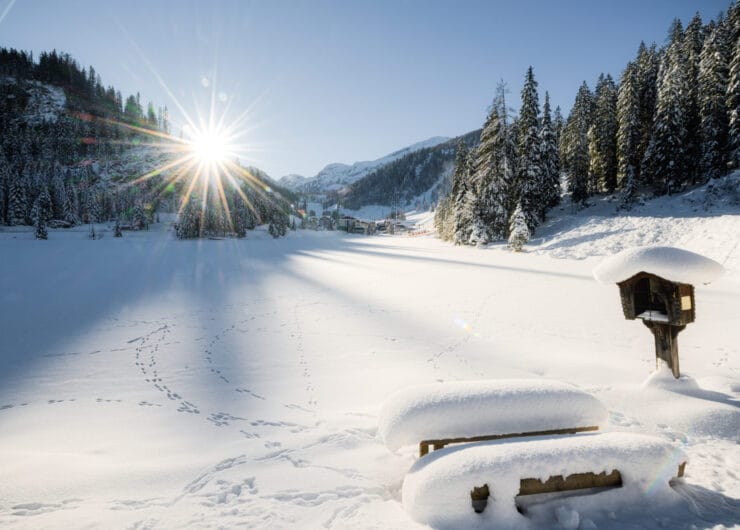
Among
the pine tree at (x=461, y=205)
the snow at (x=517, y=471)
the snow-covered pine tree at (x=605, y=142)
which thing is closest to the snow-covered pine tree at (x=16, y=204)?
the pine tree at (x=461, y=205)

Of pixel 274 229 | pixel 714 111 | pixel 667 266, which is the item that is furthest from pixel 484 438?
pixel 274 229

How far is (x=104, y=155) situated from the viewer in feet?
440

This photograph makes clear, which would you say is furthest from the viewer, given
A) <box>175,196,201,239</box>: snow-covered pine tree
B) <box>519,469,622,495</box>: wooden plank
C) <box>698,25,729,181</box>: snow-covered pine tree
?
<box>175,196,201,239</box>: snow-covered pine tree

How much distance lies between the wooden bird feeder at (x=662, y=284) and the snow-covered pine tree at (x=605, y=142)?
4367 centimetres

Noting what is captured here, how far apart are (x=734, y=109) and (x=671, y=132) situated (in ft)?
15.4

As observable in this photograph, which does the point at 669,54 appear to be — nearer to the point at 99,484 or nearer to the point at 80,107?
the point at 99,484

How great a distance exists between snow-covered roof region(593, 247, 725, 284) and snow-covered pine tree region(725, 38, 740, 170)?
35963 millimetres

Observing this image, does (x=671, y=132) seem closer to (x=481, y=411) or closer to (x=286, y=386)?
(x=481, y=411)

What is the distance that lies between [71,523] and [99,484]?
0.64 metres

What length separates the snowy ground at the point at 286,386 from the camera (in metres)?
3.30

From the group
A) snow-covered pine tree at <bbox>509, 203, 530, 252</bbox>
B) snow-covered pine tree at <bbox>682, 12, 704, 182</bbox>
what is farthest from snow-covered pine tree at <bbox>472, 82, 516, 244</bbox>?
snow-covered pine tree at <bbox>682, 12, 704, 182</bbox>

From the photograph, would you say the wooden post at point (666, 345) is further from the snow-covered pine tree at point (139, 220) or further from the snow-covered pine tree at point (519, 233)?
the snow-covered pine tree at point (139, 220)

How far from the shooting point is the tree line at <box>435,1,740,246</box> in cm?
3133

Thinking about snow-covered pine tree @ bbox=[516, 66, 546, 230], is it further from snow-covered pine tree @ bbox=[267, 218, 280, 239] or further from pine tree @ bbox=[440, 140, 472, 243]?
snow-covered pine tree @ bbox=[267, 218, 280, 239]
